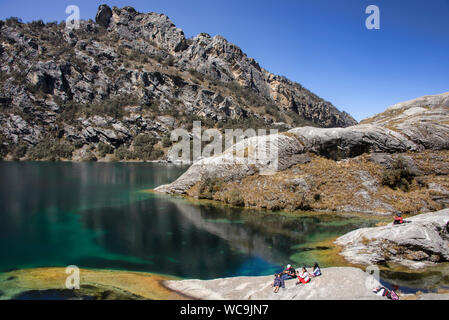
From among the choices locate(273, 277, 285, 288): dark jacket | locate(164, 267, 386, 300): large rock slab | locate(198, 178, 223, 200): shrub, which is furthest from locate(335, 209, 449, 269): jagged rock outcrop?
locate(198, 178, 223, 200): shrub

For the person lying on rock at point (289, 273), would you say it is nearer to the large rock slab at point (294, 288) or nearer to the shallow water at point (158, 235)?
the large rock slab at point (294, 288)

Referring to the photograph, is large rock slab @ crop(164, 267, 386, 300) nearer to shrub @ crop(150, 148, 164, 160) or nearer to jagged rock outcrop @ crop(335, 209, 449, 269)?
jagged rock outcrop @ crop(335, 209, 449, 269)

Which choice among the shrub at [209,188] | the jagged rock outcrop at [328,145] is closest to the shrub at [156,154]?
the jagged rock outcrop at [328,145]

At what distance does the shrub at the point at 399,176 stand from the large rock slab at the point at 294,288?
31.7 m

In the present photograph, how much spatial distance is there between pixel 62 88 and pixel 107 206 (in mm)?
170218

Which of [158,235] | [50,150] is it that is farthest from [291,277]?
[50,150]

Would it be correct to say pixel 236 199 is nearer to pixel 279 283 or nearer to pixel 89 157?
pixel 279 283

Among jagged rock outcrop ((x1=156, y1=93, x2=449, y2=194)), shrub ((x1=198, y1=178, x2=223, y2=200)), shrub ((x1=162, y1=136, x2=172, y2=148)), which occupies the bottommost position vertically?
shrub ((x1=198, y1=178, x2=223, y2=200))

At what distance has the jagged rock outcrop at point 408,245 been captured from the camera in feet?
74.5

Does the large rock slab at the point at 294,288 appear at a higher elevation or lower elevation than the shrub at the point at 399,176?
lower

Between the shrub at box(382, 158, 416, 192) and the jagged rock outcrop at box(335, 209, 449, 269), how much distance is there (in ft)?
64.7

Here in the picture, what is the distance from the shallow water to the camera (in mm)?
23875
